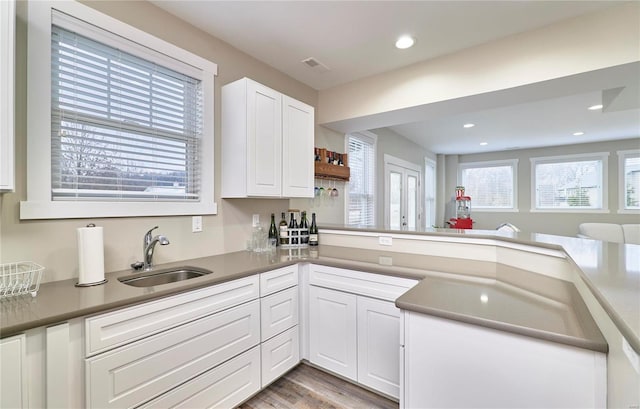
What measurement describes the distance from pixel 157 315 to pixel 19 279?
0.66 metres

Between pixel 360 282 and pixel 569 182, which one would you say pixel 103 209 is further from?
pixel 569 182

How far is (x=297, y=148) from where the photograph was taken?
2.57 meters

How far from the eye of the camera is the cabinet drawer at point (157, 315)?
1183 mm

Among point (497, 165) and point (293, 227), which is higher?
point (497, 165)

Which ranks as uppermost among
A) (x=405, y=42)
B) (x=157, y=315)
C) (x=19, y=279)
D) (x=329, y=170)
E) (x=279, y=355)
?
(x=405, y=42)

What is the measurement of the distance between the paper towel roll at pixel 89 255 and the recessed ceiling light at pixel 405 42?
242 centimetres

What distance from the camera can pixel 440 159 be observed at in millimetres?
7594

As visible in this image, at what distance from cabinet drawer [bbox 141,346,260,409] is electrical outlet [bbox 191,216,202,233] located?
0.95m

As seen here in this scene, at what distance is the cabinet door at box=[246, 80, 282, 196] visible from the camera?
2162 mm

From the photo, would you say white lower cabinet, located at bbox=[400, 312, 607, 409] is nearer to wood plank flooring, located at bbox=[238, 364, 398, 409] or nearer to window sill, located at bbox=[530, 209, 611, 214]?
wood plank flooring, located at bbox=[238, 364, 398, 409]

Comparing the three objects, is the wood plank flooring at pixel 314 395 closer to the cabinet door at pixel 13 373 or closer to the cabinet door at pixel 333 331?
the cabinet door at pixel 333 331

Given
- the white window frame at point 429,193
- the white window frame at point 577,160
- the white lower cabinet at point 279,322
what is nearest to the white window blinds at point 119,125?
the white lower cabinet at point 279,322

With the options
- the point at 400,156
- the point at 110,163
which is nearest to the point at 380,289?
the point at 110,163

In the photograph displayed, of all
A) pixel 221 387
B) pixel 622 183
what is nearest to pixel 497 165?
pixel 622 183
